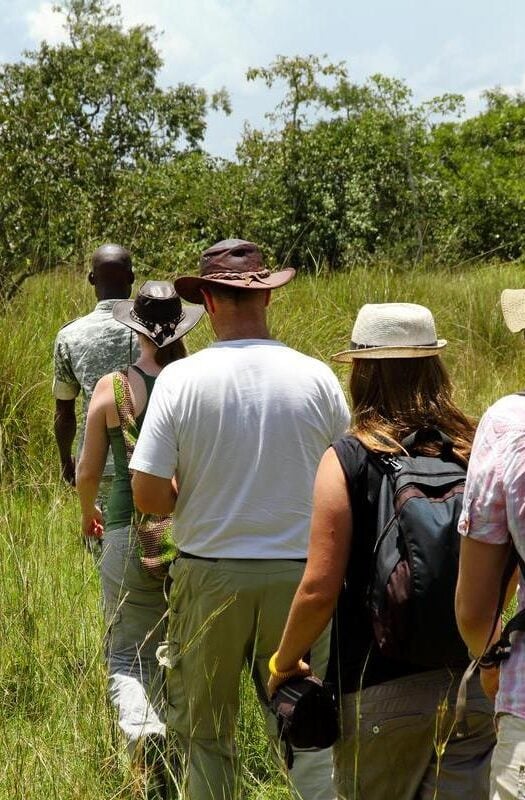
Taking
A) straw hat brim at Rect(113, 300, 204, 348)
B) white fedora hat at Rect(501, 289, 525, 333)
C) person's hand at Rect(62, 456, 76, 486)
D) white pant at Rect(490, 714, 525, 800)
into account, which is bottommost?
person's hand at Rect(62, 456, 76, 486)

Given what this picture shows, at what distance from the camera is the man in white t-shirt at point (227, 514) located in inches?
140

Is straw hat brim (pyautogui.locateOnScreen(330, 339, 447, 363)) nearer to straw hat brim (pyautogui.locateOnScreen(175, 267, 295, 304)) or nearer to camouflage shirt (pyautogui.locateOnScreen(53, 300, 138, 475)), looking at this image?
straw hat brim (pyautogui.locateOnScreen(175, 267, 295, 304))

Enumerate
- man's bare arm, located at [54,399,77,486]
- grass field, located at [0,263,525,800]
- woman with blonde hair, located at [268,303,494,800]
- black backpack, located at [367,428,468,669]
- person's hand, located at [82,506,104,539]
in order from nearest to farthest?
black backpack, located at [367,428,468,669], woman with blonde hair, located at [268,303,494,800], grass field, located at [0,263,525,800], person's hand, located at [82,506,104,539], man's bare arm, located at [54,399,77,486]

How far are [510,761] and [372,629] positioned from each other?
57 centimetres

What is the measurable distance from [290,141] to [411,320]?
12.3 meters

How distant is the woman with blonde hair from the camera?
2705mm

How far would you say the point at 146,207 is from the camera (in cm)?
1291

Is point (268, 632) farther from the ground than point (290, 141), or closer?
closer

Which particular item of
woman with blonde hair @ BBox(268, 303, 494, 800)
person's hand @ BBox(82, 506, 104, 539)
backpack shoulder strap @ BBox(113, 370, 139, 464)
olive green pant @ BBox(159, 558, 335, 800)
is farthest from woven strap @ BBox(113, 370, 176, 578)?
woman with blonde hair @ BBox(268, 303, 494, 800)

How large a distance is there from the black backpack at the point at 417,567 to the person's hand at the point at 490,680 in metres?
0.11

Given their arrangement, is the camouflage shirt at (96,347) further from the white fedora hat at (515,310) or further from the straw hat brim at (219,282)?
the white fedora hat at (515,310)

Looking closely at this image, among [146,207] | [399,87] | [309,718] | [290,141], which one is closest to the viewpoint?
[309,718]

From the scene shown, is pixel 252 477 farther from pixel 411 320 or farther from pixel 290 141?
pixel 290 141

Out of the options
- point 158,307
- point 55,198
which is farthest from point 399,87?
point 158,307
